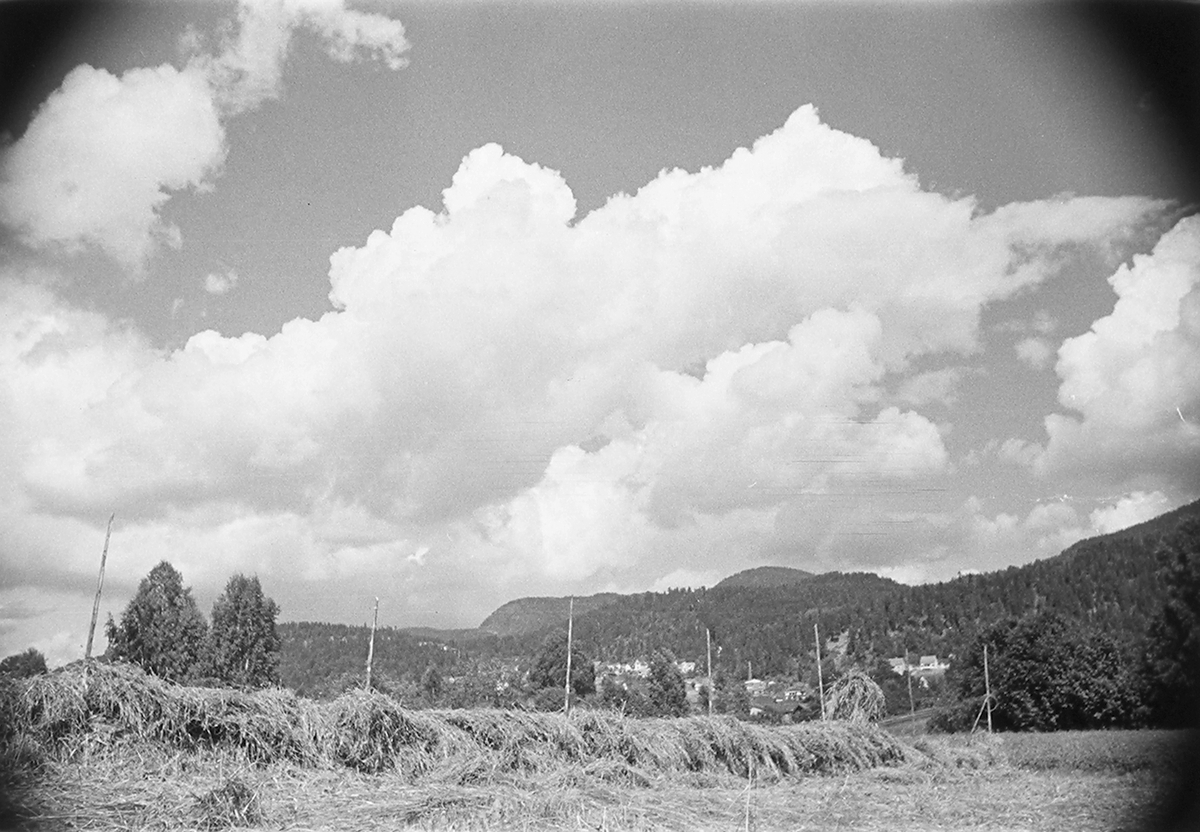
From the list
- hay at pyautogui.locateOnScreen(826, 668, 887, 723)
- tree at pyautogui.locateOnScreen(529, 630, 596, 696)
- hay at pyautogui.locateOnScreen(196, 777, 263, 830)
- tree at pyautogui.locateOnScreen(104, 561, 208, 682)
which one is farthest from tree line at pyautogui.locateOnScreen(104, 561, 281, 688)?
hay at pyautogui.locateOnScreen(196, 777, 263, 830)

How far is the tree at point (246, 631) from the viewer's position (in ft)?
156

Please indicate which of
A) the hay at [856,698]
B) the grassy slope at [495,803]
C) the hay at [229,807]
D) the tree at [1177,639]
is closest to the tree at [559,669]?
the hay at [856,698]

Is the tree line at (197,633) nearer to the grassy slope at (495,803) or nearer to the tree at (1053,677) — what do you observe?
the grassy slope at (495,803)

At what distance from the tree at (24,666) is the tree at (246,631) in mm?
40542

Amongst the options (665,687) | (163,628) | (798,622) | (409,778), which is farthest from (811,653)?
(409,778)

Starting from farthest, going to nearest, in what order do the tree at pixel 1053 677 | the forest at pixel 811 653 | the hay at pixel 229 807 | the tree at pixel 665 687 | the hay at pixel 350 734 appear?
the tree at pixel 1053 677
the tree at pixel 665 687
the forest at pixel 811 653
the hay at pixel 350 734
the hay at pixel 229 807

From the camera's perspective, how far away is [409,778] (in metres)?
9.12

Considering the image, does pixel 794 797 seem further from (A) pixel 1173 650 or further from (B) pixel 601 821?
(A) pixel 1173 650

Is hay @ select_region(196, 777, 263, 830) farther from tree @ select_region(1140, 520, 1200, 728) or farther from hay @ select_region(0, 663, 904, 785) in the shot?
tree @ select_region(1140, 520, 1200, 728)

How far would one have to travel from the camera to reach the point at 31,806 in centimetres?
631

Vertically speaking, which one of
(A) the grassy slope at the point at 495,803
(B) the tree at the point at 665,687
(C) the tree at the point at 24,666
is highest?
(C) the tree at the point at 24,666

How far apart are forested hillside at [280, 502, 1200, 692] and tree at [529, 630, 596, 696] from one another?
346 inches

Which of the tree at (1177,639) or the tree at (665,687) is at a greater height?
the tree at (1177,639)

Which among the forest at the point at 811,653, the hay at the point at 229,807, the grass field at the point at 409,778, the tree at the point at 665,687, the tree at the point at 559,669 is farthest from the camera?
the tree at the point at 559,669
